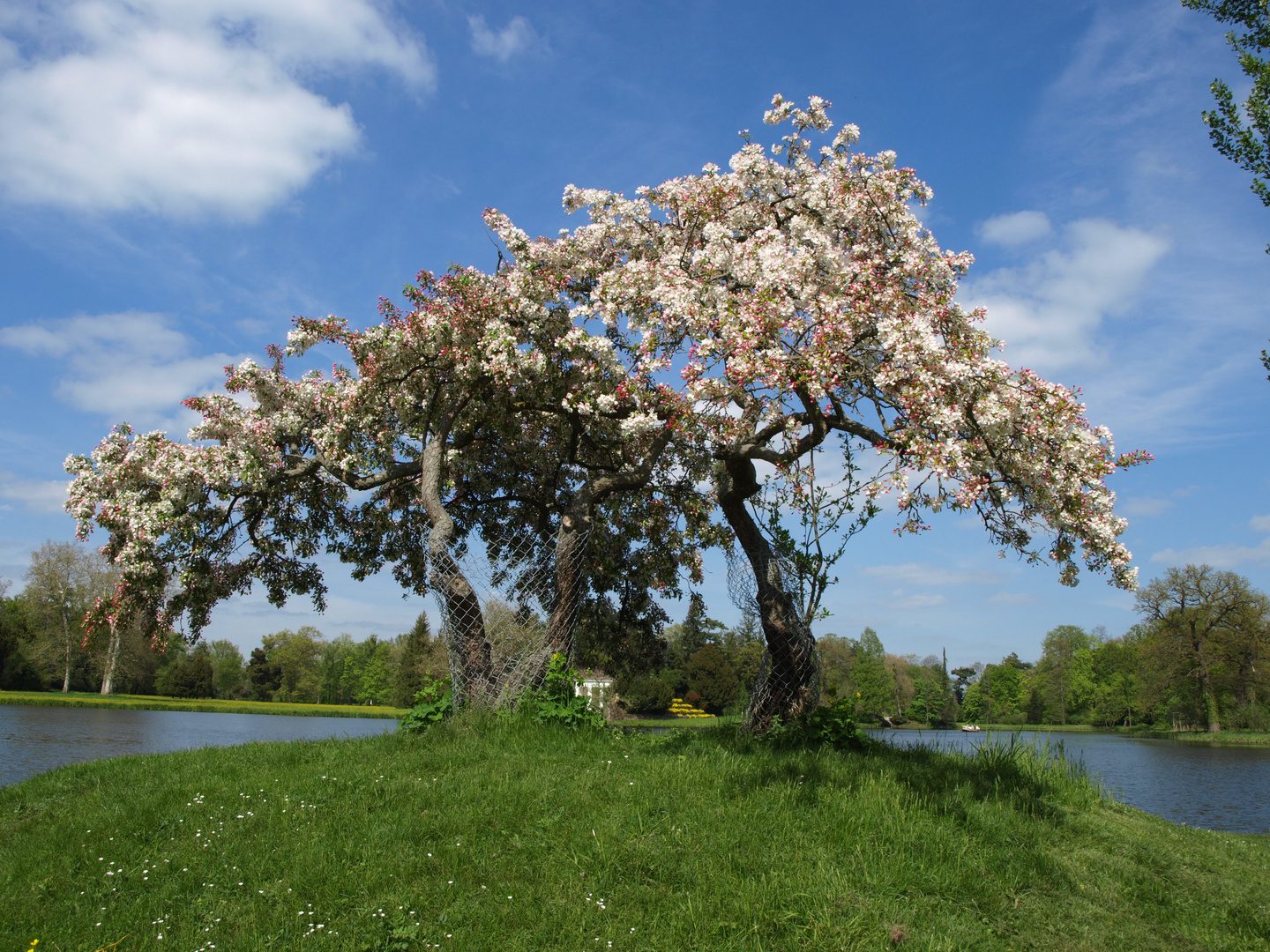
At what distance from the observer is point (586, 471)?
1247 cm

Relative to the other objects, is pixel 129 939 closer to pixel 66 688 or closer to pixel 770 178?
pixel 770 178

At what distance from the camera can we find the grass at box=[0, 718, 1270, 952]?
408 cm

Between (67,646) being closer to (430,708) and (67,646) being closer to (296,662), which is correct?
(296,662)

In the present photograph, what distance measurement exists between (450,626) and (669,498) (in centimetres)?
523

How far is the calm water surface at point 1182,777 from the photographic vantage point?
10.6m

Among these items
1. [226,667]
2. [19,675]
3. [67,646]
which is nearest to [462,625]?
[67,646]

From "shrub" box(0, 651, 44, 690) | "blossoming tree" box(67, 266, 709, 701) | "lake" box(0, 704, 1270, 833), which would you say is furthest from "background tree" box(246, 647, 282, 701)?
"blossoming tree" box(67, 266, 709, 701)

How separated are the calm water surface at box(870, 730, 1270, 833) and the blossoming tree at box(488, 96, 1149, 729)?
2754mm

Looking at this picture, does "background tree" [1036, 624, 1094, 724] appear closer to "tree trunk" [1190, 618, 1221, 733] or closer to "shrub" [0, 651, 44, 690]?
"tree trunk" [1190, 618, 1221, 733]

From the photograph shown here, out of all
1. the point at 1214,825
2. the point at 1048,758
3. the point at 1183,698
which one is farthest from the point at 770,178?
the point at 1183,698

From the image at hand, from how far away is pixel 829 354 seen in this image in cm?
741

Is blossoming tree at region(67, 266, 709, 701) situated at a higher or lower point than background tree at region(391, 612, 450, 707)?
higher

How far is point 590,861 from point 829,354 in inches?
205

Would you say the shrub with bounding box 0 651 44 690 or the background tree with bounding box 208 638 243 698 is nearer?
the shrub with bounding box 0 651 44 690
